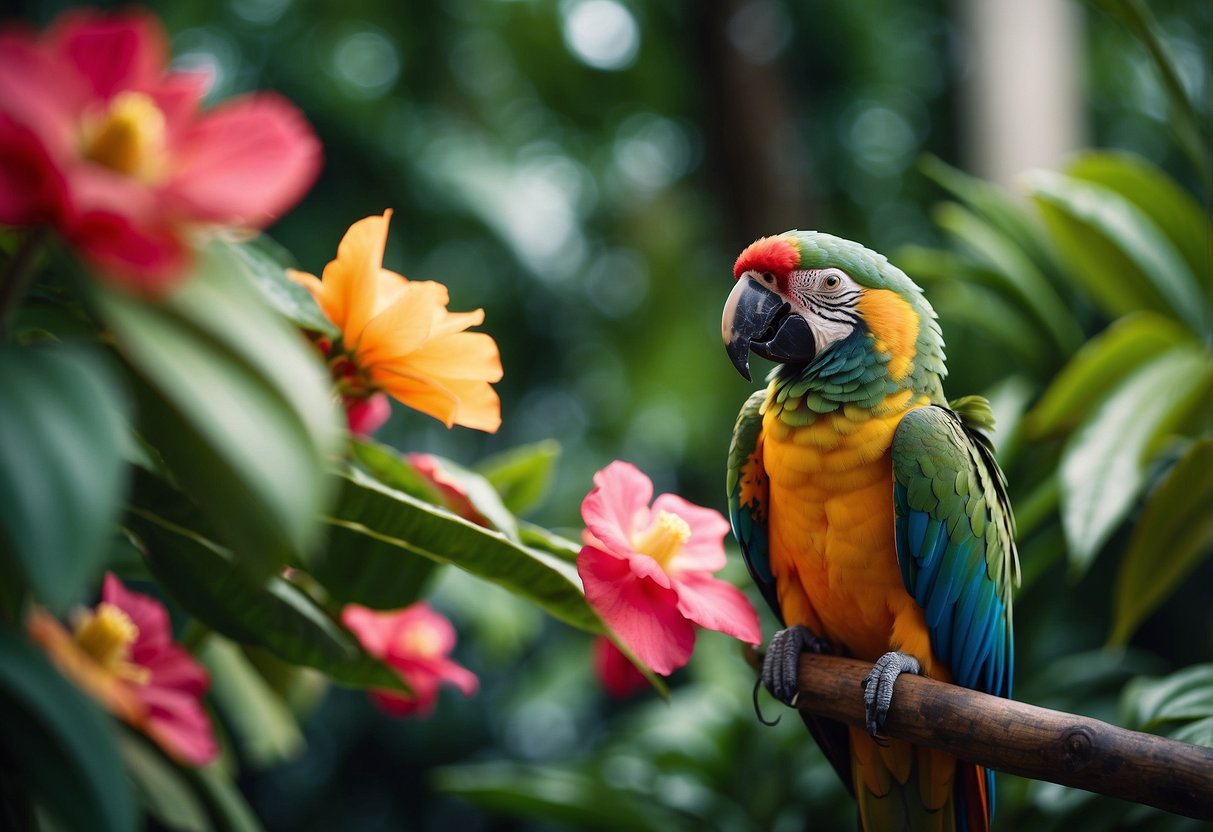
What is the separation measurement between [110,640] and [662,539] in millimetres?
416

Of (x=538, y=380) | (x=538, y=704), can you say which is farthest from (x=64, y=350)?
(x=538, y=380)

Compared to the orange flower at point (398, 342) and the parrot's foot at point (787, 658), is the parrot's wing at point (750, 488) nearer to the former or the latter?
the parrot's foot at point (787, 658)

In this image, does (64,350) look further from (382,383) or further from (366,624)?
(366,624)

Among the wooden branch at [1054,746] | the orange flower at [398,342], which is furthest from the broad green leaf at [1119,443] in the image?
the orange flower at [398,342]

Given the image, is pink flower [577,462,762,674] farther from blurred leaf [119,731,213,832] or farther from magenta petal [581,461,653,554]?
blurred leaf [119,731,213,832]

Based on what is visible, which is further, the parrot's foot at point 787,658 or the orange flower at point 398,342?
the parrot's foot at point 787,658

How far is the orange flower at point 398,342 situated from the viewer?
59 cm

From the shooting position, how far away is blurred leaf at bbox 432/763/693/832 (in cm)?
106

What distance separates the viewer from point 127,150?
0.36 m

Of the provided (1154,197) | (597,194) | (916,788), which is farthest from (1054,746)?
(597,194)

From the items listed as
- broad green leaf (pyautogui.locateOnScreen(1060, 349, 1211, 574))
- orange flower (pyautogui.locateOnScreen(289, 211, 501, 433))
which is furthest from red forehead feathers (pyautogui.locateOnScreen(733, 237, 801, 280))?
broad green leaf (pyautogui.locateOnScreen(1060, 349, 1211, 574))

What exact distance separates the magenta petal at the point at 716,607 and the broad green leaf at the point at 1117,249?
0.65 meters

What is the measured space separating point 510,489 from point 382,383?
10.1 inches

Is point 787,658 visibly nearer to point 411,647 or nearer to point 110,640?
point 411,647
